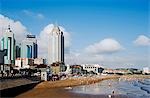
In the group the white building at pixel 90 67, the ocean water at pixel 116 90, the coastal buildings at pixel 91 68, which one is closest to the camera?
the ocean water at pixel 116 90

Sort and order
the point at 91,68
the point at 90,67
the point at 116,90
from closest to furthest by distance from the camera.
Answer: the point at 116,90
the point at 91,68
the point at 90,67

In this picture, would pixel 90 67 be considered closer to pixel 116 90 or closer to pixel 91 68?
pixel 91 68

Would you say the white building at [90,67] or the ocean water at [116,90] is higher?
the white building at [90,67]

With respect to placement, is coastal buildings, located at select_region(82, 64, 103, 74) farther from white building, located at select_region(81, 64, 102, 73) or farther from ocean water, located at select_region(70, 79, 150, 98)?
ocean water, located at select_region(70, 79, 150, 98)

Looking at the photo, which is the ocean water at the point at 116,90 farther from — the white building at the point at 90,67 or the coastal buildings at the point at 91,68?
the white building at the point at 90,67

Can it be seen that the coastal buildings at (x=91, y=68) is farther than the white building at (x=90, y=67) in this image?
No

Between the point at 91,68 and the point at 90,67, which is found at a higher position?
the point at 90,67

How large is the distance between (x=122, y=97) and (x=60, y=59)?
162938 mm

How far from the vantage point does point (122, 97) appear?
35.8 metres

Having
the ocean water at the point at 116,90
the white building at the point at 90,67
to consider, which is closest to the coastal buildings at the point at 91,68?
the white building at the point at 90,67

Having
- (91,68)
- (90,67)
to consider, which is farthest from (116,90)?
(90,67)

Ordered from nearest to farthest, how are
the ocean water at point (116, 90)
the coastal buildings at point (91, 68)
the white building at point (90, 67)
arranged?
the ocean water at point (116, 90), the coastal buildings at point (91, 68), the white building at point (90, 67)

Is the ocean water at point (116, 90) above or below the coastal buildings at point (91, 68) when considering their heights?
below

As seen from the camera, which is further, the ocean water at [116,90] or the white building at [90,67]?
the white building at [90,67]
